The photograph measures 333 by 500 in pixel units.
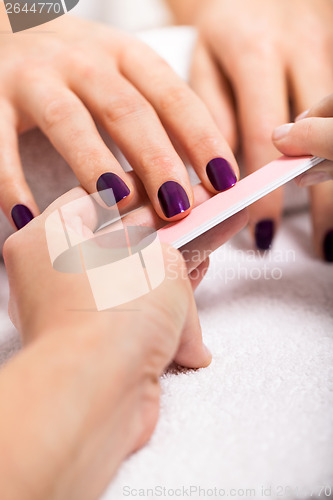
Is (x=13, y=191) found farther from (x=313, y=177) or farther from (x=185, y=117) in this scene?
(x=313, y=177)

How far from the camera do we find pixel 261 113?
0.56 metres

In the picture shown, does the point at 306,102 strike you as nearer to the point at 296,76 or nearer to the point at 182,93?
the point at 296,76

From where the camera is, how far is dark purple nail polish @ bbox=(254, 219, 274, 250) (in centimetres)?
55

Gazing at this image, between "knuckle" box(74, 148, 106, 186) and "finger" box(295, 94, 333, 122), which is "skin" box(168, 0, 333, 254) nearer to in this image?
"finger" box(295, 94, 333, 122)

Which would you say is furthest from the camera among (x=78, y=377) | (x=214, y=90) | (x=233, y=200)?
(x=214, y=90)

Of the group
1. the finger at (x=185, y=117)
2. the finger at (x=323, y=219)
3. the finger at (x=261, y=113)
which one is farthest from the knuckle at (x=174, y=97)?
the finger at (x=323, y=219)

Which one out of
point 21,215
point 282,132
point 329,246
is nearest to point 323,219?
point 329,246

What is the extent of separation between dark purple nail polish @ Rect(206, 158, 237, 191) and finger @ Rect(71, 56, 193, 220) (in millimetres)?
31

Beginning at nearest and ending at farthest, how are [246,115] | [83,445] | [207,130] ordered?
[83,445], [207,130], [246,115]

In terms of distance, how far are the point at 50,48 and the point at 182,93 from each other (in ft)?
0.65

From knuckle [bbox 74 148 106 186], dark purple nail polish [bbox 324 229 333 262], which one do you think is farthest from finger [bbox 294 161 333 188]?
knuckle [bbox 74 148 106 186]

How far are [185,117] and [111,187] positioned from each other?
0.14 meters

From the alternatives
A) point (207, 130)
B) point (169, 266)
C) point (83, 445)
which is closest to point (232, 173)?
point (207, 130)

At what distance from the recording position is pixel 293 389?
32 cm
